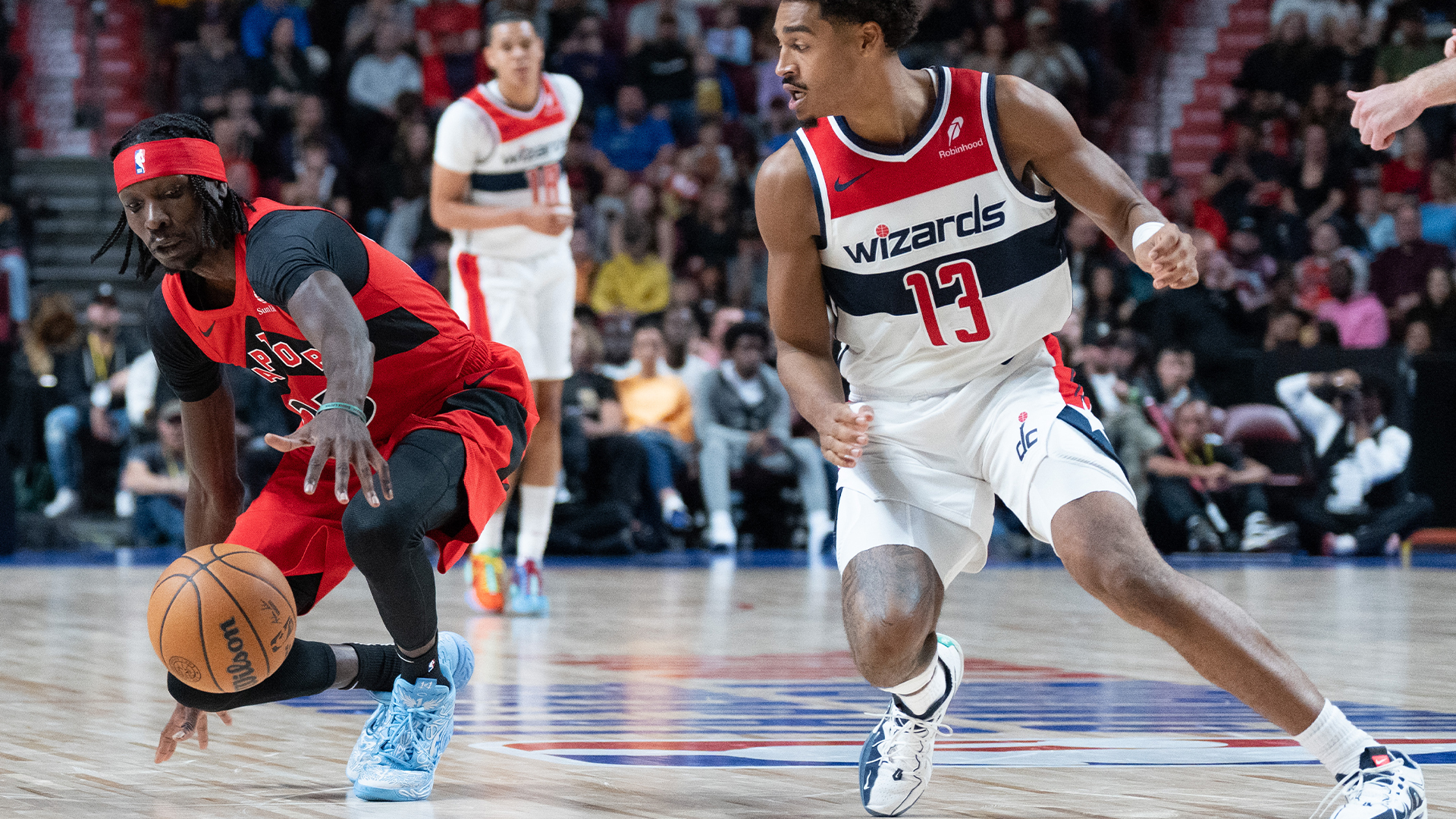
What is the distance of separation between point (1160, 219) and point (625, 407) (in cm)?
877

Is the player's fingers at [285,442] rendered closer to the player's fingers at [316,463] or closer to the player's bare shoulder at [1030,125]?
the player's fingers at [316,463]

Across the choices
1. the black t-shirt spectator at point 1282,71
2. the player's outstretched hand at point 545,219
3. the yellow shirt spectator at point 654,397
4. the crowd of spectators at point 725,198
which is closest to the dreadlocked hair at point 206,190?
the player's outstretched hand at point 545,219

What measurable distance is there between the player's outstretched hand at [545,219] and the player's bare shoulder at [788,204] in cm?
375

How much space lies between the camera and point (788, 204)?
382cm

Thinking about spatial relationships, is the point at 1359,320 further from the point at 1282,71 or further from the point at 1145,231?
Result: the point at 1145,231

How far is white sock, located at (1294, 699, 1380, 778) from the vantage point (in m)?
3.25

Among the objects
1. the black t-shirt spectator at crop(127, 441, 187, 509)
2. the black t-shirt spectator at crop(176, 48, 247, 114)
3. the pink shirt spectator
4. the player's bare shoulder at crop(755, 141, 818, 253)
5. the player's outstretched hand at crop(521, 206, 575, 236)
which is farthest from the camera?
the black t-shirt spectator at crop(176, 48, 247, 114)

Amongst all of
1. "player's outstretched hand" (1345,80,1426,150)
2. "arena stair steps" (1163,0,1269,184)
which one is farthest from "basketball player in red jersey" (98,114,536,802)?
"arena stair steps" (1163,0,1269,184)

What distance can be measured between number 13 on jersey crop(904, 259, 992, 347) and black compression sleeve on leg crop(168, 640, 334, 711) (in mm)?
1468

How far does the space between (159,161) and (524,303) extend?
4188 millimetres

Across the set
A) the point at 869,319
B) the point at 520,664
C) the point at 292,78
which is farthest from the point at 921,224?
the point at 292,78

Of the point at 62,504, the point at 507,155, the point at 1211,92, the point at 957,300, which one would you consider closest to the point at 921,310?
the point at 957,300

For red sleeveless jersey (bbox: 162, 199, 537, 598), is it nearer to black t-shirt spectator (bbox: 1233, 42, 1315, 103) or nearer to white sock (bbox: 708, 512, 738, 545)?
white sock (bbox: 708, 512, 738, 545)

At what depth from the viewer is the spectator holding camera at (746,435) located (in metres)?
11.6
